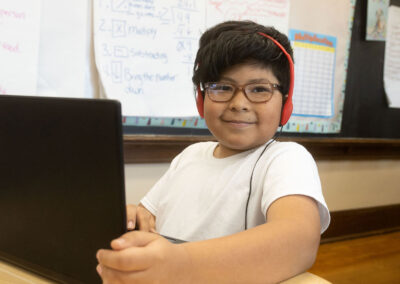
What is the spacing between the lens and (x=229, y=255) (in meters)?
0.47

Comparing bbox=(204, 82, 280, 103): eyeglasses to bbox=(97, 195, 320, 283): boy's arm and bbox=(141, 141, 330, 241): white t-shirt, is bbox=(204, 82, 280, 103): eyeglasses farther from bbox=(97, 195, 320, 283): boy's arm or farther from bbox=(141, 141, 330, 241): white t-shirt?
bbox=(97, 195, 320, 283): boy's arm

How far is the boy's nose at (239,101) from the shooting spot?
0.84 meters

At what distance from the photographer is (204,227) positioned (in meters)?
0.83

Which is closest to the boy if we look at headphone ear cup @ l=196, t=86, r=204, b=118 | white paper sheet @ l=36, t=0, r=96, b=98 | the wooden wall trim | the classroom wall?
headphone ear cup @ l=196, t=86, r=204, b=118

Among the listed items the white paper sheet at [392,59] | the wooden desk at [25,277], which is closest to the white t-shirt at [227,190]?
the wooden desk at [25,277]

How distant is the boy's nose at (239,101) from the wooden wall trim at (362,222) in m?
1.75

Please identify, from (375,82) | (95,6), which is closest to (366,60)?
(375,82)

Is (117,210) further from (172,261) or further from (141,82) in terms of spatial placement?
(141,82)

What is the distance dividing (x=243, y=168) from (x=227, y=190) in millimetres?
55

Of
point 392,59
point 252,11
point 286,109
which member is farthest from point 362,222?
point 286,109

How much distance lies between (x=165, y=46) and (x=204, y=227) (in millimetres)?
1016

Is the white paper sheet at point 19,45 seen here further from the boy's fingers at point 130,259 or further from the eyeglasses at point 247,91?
the boy's fingers at point 130,259

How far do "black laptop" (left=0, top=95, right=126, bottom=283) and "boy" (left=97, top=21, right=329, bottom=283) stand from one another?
0.57ft

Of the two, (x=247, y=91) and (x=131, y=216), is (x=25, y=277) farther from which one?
(x=247, y=91)
